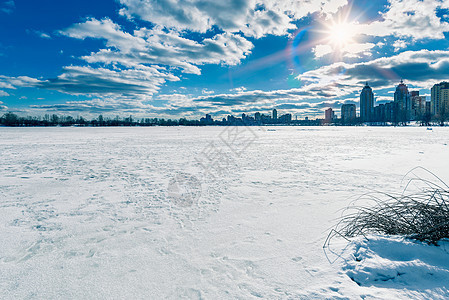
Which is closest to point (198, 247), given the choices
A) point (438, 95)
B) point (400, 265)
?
point (400, 265)

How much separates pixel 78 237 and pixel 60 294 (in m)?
1.21

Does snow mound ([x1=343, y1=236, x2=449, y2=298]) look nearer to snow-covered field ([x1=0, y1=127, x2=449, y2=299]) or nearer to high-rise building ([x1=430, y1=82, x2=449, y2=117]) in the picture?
snow-covered field ([x1=0, y1=127, x2=449, y2=299])

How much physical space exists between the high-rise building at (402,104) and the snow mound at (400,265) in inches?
4661

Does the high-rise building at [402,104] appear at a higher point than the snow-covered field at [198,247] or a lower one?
higher

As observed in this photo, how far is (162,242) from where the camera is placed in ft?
9.97

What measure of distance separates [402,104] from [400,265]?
150041 millimetres

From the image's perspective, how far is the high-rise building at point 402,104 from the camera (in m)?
97.9

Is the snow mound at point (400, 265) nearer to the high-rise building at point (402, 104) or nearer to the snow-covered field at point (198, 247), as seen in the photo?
the snow-covered field at point (198, 247)

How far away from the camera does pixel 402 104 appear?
118m

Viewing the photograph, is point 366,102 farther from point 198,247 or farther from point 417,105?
point 198,247

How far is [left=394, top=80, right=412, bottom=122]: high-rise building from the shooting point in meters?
97.9

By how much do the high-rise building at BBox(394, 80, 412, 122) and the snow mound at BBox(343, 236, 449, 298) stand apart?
118 m

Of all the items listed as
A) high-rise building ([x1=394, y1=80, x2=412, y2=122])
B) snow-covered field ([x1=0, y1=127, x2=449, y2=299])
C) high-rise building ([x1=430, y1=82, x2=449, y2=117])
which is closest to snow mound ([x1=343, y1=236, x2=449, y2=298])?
snow-covered field ([x1=0, y1=127, x2=449, y2=299])

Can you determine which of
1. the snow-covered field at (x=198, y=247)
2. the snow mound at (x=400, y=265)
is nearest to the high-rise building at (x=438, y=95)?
the snow-covered field at (x=198, y=247)
